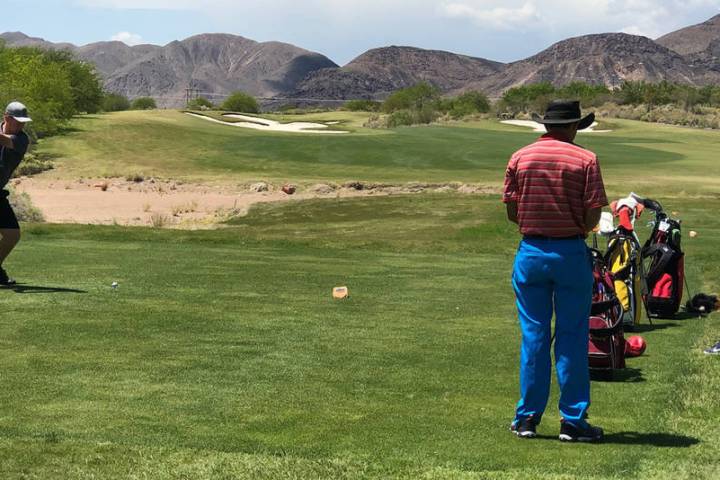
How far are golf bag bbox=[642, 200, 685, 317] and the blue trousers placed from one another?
21.2ft

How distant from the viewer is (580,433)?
706 centimetres

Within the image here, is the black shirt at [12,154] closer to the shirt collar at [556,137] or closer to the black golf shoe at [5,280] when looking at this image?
the black golf shoe at [5,280]

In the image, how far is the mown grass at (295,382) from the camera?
6301mm

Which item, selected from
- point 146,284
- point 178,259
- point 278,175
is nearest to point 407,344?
point 146,284

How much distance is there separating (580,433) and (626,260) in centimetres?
582

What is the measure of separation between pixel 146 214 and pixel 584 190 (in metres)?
32.9

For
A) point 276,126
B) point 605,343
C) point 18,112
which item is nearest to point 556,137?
point 605,343

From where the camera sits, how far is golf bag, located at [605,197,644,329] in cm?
1226

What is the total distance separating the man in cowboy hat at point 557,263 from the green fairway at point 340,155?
3498 cm

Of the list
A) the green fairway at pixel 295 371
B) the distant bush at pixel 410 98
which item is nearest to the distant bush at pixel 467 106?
the distant bush at pixel 410 98

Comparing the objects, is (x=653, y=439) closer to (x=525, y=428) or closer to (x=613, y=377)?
(x=525, y=428)

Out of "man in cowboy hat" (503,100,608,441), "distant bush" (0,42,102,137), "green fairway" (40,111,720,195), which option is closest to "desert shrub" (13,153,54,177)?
"green fairway" (40,111,720,195)

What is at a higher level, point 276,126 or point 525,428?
point 525,428

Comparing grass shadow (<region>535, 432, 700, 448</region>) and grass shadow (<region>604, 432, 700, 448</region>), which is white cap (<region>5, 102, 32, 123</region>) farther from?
grass shadow (<region>604, 432, 700, 448</region>)
